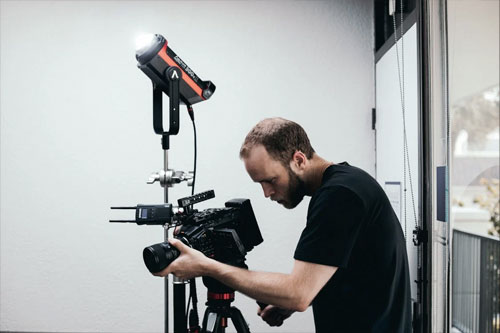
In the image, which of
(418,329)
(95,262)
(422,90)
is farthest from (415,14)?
(95,262)

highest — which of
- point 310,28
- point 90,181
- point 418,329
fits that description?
point 310,28

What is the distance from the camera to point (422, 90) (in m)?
1.68

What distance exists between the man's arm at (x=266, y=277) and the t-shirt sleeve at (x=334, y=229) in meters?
0.03

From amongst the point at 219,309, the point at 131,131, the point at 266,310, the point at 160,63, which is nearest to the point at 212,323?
the point at 219,309

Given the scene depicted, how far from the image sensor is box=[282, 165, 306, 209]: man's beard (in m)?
1.26

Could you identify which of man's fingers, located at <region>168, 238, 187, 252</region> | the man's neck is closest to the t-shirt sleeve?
the man's neck

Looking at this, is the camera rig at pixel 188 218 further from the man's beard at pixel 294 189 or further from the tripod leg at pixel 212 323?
the man's beard at pixel 294 189

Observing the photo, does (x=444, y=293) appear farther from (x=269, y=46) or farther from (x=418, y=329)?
(x=269, y=46)

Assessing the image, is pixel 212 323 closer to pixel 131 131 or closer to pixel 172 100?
pixel 172 100

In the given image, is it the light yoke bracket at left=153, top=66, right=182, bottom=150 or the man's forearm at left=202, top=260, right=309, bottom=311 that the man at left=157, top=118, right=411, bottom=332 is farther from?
the light yoke bracket at left=153, top=66, right=182, bottom=150

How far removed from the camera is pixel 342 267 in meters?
1.07

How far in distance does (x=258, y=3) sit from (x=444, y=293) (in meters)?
1.77

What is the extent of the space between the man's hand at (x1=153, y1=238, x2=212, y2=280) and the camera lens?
0.03 meters

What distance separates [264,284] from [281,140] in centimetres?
38
